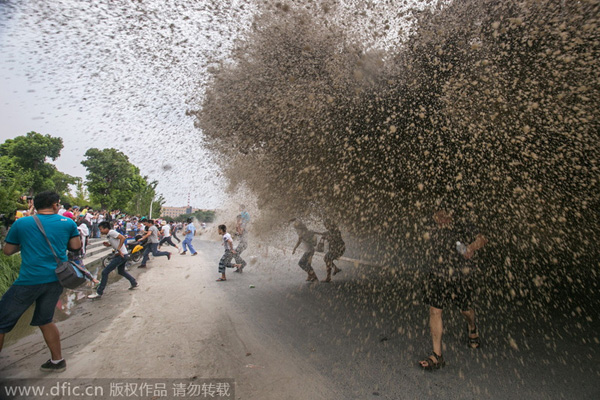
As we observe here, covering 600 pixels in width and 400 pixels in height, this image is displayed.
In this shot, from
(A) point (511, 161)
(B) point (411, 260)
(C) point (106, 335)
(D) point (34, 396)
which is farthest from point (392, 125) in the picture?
(C) point (106, 335)

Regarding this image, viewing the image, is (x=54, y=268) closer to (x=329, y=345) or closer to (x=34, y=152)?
(x=329, y=345)

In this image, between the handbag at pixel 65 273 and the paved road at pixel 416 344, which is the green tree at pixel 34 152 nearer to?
the handbag at pixel 65 273

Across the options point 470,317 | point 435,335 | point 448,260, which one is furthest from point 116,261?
point 470,317

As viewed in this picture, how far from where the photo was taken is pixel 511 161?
2508 mm

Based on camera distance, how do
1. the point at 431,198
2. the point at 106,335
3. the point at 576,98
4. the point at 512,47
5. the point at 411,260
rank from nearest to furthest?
1. the point at 576,98
2. the point at 512,47
3. the point at 431,198
4. the point at 106,335
5. the point at 411,260

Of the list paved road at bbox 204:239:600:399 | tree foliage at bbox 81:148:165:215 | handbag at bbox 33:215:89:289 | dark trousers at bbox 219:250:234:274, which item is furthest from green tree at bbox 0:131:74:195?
paved road at bbox 204:239:600:399

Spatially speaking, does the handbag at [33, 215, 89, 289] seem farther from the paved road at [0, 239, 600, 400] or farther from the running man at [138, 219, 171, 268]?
the running man at [138, 219, 171, 268]

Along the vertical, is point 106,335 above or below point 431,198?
below

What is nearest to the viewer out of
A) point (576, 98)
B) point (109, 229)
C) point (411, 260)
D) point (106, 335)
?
point (576, 98)

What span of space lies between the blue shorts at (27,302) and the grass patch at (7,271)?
10.7ft

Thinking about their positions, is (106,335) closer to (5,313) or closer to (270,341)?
(5,313)

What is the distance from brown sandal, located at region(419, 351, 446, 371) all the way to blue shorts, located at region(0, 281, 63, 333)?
331 centimetres

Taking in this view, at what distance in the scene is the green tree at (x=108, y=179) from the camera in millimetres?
40281

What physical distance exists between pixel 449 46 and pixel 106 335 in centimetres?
464
